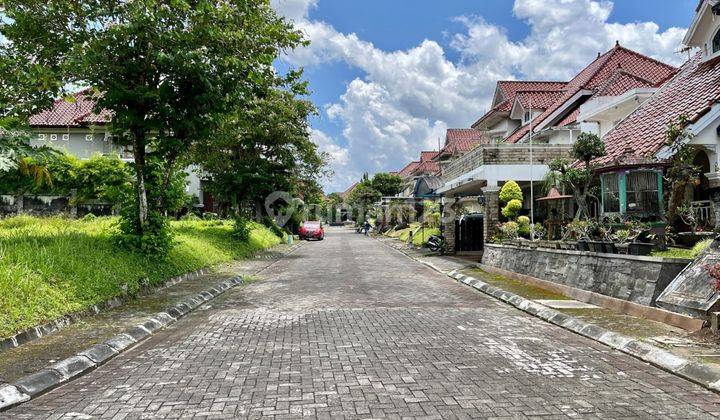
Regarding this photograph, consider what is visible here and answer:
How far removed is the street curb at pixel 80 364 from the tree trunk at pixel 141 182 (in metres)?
3.80

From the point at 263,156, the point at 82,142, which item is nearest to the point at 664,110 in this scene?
the point at 263,156

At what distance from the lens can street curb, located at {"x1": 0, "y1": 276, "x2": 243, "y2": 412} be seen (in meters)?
4.62

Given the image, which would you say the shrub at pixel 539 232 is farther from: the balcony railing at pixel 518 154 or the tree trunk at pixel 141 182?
the tree trunk at pixel 141 182

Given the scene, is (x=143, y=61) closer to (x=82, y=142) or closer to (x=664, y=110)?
(x=664, y=110)

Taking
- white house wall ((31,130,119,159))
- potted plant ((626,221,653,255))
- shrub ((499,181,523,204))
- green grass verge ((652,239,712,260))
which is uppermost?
white house wall ((31,130,119,159))

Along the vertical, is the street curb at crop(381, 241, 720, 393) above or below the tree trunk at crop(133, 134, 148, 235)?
below

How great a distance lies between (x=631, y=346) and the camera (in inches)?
240

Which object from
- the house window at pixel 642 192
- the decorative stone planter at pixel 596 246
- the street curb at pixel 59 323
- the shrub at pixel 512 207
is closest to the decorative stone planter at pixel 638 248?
the decorative stone planter at pixel 596 246

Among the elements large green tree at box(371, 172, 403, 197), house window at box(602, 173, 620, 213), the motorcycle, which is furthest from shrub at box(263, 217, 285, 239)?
large green tree at box(371, 172, 403, 197)

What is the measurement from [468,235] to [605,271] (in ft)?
43.4

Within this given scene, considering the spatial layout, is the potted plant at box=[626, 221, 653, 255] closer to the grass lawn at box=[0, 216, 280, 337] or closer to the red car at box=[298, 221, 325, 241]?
the grass lawn at box=[0, 216, 280, 337]

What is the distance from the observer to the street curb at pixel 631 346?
16.3ft

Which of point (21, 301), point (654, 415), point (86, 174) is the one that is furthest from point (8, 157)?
point (86, 174)

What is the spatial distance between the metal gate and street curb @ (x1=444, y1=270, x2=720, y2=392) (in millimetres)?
11981
